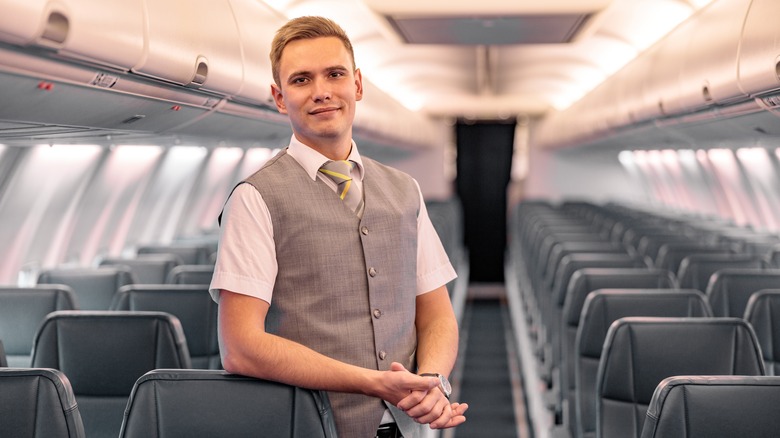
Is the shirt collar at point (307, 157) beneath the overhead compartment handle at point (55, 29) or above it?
beneath

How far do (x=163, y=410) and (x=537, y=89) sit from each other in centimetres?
1592

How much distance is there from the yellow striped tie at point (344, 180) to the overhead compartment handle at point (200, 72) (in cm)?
201

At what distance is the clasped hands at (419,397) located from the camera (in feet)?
7.70

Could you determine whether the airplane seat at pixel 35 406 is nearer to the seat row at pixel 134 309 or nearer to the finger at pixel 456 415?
the finger at pixel 456 415

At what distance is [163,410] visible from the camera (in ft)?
8.15

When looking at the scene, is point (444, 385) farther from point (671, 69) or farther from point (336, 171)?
point (671, 69)

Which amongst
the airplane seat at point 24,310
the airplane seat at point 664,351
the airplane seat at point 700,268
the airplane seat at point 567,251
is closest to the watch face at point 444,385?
the airplane seat at point 664,351

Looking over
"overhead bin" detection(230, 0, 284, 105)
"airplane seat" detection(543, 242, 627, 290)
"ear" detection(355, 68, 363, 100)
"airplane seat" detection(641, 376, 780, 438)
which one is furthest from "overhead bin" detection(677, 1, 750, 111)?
"ear" detection(355, 68, 363, 100)

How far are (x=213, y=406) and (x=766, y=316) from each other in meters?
3.05

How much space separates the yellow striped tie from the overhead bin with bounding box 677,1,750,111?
10.6 ft

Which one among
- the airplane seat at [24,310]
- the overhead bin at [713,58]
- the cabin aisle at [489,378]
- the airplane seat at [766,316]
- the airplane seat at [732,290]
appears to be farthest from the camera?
the cabin aisle at [489,378]

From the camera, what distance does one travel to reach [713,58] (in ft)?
18.8

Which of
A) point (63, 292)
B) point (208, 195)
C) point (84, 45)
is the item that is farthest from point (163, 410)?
point (208, 195)

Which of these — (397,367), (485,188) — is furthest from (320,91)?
(485,188)
